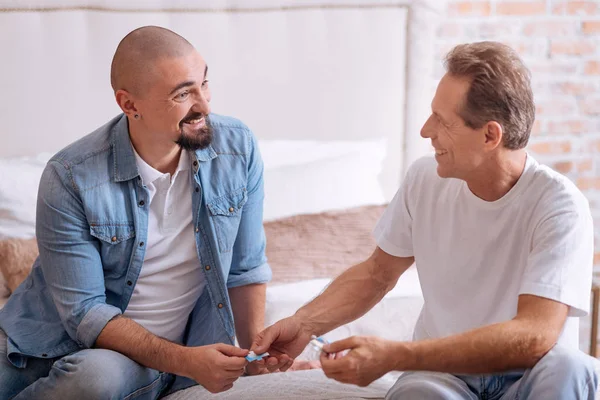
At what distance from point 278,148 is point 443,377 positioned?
136 centimetres

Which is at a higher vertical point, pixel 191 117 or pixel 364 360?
pixel 191 117

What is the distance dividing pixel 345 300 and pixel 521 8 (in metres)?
1.79

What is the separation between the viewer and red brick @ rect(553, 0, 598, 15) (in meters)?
3.16

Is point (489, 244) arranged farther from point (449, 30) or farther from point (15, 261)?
point (449, 30)

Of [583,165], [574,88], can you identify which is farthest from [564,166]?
[574,88]

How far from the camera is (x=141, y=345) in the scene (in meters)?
1.79

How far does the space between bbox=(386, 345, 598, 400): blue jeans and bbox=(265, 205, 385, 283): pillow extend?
847 millimetres

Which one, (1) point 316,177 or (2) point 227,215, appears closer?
(2) point 227,215

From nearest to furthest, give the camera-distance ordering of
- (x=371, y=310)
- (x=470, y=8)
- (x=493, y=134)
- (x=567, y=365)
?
1. (x=567, y=365)
2. (x=493, y=134)
3. (x=371, y=310)
4. (x=470, y=8)

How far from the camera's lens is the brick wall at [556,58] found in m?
3.14

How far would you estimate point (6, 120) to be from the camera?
259 cm

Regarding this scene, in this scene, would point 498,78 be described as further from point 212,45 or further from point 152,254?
point 212,45

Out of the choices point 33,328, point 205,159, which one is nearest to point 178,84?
point 205,159

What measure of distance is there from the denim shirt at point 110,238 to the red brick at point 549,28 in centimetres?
161
